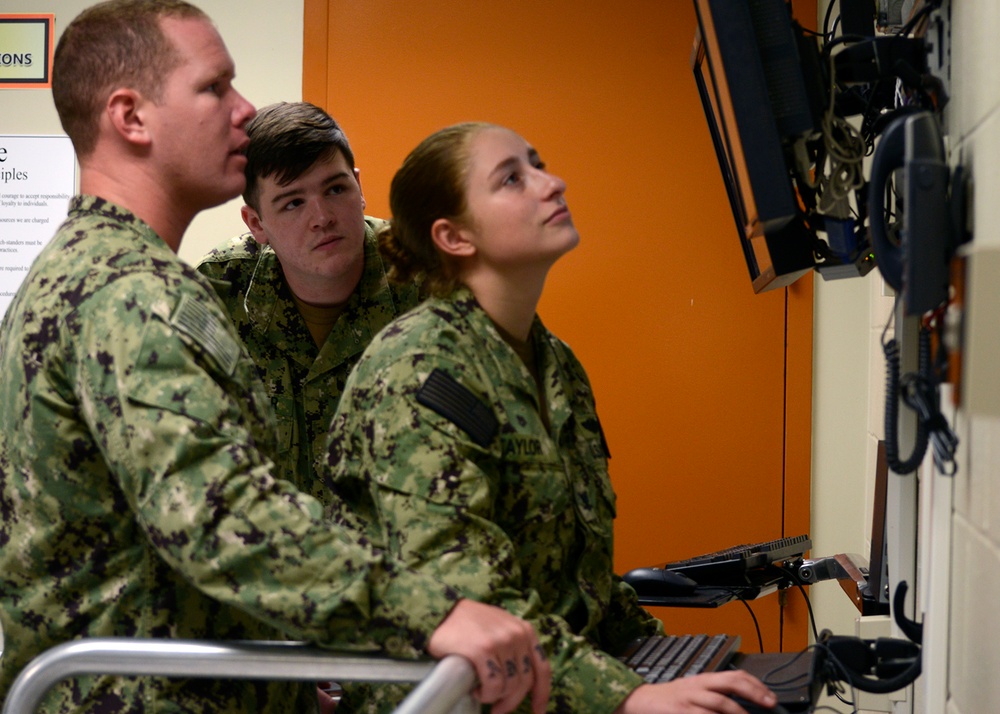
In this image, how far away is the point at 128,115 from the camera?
117 centimetres

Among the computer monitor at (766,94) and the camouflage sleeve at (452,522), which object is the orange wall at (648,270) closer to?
the computer monitor at (766,94)

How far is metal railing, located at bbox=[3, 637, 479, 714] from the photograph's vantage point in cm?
95

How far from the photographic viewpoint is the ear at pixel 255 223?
2018 millimetres

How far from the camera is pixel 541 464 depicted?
1.29 meters

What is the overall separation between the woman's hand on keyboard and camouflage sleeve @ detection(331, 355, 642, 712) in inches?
0.8

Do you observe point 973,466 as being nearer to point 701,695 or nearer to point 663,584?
point 701,695

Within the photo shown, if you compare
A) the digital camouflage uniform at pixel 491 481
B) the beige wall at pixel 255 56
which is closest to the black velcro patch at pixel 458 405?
the digital camouflage uniform at pixel 491 481

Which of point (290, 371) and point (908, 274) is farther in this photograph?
point (290, 371)

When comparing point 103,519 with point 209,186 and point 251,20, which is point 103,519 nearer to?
point 209,186

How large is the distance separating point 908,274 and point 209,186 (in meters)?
0.75

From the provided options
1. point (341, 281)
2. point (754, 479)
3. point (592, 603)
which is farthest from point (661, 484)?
point (592, 603)

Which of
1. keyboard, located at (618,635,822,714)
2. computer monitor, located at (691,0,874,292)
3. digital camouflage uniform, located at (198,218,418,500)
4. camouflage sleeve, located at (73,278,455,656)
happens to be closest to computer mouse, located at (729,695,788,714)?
keyboard, located at (618,635,822,714)

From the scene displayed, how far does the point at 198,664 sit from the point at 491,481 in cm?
41

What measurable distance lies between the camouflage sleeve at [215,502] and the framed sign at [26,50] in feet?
8.50
